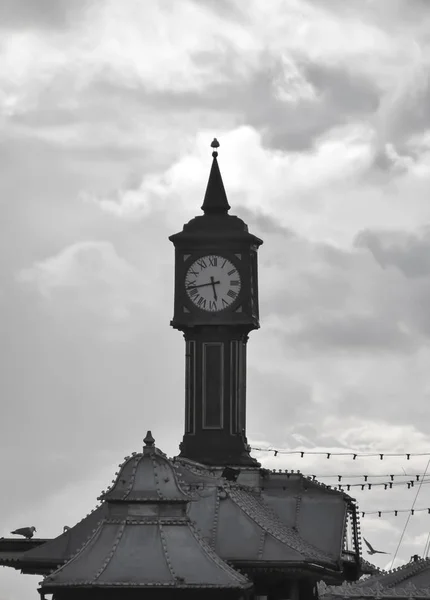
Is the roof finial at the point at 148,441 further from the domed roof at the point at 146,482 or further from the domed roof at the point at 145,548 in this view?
the domed roof at the point at 146,482

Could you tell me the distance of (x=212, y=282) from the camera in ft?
357

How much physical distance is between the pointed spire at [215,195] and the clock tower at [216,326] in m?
1.45

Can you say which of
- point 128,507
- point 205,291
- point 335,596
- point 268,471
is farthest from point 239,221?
point 128,507

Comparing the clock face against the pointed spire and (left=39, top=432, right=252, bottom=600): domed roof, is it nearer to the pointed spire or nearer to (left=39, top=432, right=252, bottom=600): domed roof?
the pointed spire

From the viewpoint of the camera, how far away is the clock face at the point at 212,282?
108 metres

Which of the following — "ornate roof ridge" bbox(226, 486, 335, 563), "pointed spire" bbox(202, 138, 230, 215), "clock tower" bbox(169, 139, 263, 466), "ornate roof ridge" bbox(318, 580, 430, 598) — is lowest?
"ornate roof ridge" bbox(318, 580, 430, 598)

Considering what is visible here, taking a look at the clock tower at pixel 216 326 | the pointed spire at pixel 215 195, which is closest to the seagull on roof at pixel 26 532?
the clock tower at pixel 216 326

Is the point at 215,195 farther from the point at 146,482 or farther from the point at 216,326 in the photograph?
the point at 146,482

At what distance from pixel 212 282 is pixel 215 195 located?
16.8 feet

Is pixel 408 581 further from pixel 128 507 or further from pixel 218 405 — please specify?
pixel 128 507

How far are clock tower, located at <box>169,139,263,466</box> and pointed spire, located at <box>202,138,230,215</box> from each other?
1445mm

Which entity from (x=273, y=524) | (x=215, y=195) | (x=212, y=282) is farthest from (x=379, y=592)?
(x=215, y=195)

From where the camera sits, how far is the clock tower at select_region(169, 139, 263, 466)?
108m

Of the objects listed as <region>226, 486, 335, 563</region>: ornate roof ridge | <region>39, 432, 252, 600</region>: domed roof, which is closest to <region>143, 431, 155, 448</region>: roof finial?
<region>39, 432, 252, 600</region>: domed roof
